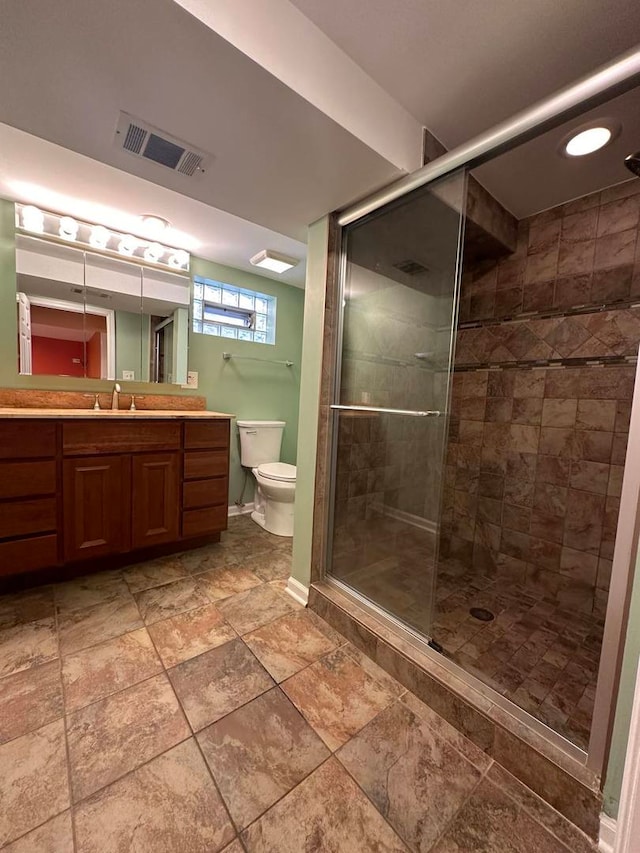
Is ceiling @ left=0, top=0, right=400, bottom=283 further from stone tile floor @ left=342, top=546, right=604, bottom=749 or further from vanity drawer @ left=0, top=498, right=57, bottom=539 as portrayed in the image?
stone tile floor @ left=342, top=546, right=604, bottom=749

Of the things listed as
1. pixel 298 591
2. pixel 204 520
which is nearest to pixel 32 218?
pixel 204 520

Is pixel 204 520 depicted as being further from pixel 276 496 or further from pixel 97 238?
pixel 97 238

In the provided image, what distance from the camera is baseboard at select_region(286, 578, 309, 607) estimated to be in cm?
175

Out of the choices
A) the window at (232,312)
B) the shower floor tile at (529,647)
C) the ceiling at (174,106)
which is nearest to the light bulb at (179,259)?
the window at (232,312)

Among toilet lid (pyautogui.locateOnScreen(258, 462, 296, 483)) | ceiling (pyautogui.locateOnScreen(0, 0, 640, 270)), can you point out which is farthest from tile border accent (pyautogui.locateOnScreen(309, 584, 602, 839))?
ceiling (pyautogui.locateOnScreen(0, 0, 640, 270))

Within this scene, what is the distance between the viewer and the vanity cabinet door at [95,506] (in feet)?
5.74

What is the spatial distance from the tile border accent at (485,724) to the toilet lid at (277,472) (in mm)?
1036

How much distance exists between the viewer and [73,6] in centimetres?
75

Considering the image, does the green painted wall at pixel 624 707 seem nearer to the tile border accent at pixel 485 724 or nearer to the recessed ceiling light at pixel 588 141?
the tile border accent at pixel 485 724

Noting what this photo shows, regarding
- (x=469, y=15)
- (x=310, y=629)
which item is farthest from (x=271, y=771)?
(x=469, y=15)

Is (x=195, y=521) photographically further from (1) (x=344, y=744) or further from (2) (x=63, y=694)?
(1) (x=344, y=744)

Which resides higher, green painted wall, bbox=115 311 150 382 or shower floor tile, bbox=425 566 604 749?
green painted wall, bbox=115 311 150 382

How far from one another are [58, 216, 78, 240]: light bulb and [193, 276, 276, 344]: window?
76cm

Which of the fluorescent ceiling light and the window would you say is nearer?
the fluorescent ceiling light
